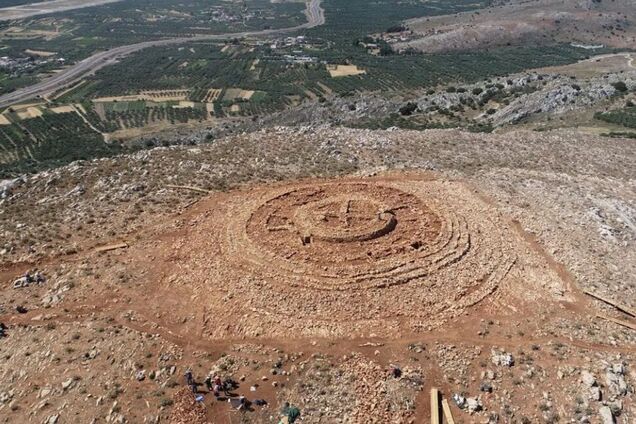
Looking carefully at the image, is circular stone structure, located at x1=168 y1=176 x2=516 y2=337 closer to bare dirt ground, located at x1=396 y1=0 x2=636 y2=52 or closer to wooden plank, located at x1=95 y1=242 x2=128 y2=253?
wooden plank, located at x1=95 y1=242 x2=128 y2=253

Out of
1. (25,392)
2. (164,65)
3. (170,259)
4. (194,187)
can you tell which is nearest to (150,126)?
(164,65)

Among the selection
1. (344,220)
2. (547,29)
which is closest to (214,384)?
(344,220)

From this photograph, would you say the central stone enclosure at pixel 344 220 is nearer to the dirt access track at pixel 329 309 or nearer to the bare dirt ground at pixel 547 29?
the dirt access track at pixel 329 309

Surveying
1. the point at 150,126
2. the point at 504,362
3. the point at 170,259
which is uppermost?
the point at 170,259

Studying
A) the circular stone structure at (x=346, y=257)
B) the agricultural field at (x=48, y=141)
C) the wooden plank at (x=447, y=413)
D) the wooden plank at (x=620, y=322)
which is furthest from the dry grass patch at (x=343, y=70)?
the wooden plank at (x=447, y=413)

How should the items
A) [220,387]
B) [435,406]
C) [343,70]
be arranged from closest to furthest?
[435,406] < [220,387] < [343,70]

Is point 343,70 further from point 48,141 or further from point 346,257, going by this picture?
point 346,257

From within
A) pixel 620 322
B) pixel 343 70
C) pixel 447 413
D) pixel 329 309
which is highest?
pixel 329 309

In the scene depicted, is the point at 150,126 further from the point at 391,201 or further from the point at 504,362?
the point at 504,362
